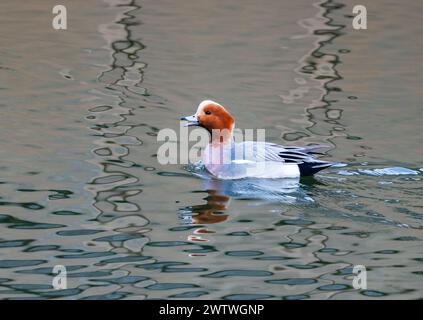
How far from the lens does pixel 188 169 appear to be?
954 cm

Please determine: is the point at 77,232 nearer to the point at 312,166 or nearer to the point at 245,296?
the point at 245,296

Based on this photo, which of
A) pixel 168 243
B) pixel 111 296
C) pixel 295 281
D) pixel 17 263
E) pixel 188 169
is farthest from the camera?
pixel 188 169

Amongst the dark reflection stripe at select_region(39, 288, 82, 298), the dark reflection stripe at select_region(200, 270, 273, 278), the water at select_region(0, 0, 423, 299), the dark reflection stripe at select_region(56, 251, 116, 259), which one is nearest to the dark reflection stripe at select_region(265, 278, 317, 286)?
the water at select_region(0, 0, 423, 299)

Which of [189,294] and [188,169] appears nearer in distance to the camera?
[189,294]

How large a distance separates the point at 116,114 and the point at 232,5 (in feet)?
15.2

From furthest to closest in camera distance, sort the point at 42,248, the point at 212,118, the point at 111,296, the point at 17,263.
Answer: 1. the point at 212,118
2. the point at 42,248
3. the point at 17,263
4. the point at 111,296

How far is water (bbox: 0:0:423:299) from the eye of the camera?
714 centimetres

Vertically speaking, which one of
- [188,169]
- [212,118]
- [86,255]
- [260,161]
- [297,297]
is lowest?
[297,297]

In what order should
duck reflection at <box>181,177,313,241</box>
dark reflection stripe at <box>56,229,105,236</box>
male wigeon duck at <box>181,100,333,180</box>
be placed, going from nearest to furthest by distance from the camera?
1. dark reflection stripe at <box>56,229,105,236</box>
2. duck reflection at <box>181,177,313,241</box>
3. male wigeon duck at <box>181,100,333,180</box>

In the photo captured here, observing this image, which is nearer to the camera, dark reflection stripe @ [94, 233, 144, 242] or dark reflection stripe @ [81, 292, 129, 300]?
dark reflection stripe @ [81, 292, 129, 300]

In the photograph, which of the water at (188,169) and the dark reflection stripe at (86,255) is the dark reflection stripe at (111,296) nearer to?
the water at (188,169)

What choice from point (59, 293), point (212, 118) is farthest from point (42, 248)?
point (212, 118)

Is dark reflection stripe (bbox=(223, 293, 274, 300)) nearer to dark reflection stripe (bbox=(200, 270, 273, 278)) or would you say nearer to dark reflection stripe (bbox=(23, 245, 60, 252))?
dark reflection stripe (bbox=(200, 270, 273, 278))

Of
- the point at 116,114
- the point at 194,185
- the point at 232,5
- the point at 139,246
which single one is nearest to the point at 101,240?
the point at 139,246
